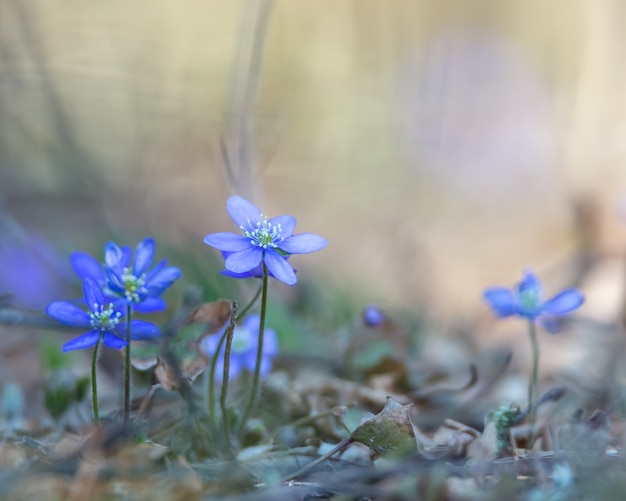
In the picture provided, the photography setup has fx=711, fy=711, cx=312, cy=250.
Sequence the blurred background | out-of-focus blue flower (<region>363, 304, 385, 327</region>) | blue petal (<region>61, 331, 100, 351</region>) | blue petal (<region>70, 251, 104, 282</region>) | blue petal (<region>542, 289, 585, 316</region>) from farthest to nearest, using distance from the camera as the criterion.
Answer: the blurred background
out-of-focus blue flower (<region>363, 304, 385, 327</region>)
blue petal (<region>542, 289, 585, 316</region>)
blue petal (<region>70, 251, 104, 282</region>)
blue petal (<region>61, 331, 100, 351</region>)

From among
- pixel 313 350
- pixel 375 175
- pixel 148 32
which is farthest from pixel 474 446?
pixel 148 32

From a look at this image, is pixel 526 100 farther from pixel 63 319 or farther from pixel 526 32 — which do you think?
pixel 63 319

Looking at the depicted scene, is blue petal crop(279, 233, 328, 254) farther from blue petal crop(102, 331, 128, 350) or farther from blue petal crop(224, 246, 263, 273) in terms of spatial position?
blue petal crop(102, 331, 128, 350)

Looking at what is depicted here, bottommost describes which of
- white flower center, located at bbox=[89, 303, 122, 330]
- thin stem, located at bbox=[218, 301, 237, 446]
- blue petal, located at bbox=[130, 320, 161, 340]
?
thin stem, located at bbox=[218, 301, 237, 446]

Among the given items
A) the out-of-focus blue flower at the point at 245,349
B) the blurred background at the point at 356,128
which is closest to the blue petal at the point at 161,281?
the out-of-focus blue flower at the point at 245,349

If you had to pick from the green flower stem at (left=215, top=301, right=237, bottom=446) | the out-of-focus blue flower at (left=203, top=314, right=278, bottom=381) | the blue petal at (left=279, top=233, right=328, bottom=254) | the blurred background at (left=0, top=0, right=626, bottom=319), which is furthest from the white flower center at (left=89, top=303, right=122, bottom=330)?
the blurred background at (left=0, top=0, right=626, bottom=319)

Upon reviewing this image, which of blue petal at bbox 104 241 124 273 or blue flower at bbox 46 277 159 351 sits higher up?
blue petal at bbox 104 241 124 273

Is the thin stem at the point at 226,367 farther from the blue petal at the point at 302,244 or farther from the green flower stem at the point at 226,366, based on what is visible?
the blue petal at the point at 302,244

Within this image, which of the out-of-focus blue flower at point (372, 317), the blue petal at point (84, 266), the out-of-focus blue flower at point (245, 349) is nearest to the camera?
the blue petal at point (84, 266)
